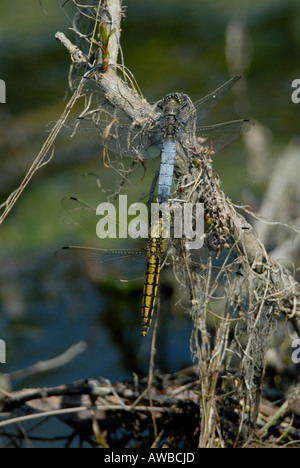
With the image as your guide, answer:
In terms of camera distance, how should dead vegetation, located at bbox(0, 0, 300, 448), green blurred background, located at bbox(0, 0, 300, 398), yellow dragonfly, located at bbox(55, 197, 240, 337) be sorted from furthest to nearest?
green blurred background, located at bbox(0, 0, 300, 398) < yellow dragonfly, located at bbox(55, 197, 240, 337) < dead vegetation, located at bbox(0, 0, 300, 448)

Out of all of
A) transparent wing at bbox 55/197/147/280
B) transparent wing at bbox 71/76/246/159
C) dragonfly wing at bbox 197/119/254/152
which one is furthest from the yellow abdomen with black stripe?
dragonfly wing at bbox 197/119/254/152

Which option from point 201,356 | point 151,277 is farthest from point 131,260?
point 201,356

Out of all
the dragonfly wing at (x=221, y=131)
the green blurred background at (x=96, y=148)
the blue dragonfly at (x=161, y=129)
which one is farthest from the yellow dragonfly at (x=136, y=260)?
the green blurred background at (x=96, y=148)

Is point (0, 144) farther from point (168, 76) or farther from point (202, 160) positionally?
point (202, 160)

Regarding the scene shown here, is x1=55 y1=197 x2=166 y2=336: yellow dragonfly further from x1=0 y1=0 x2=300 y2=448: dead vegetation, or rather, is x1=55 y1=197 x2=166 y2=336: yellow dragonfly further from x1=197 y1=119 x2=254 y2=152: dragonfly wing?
→ x1=197 y1=119 x2=254 y2=152: dragonfly wing

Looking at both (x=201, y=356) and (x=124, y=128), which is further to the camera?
(x=201, y=356)

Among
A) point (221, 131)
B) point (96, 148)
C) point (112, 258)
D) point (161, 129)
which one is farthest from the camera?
point (96, 148)

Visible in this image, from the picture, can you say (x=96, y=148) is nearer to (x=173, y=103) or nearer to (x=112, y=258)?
(x=112, y=258)
